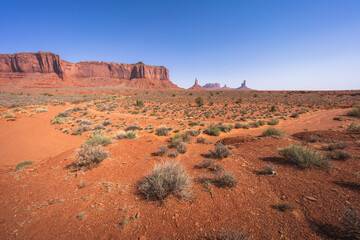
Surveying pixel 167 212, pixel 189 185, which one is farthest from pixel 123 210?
pixel 189 185

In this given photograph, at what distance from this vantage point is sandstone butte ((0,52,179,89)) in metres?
78.7

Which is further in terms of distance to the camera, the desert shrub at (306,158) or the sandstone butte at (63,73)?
the sandstone butte at (63,73)

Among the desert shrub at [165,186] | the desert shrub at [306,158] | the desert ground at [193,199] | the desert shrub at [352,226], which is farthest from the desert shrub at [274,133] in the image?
the desert shrub at [165,186]

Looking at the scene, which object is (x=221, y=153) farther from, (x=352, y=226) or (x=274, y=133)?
(x=274, y=133)

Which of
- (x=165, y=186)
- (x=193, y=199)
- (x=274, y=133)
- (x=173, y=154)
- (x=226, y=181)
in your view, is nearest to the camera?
(x=193, y=199)

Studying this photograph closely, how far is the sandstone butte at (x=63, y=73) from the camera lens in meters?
78.7

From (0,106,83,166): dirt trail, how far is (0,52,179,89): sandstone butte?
89.9 m

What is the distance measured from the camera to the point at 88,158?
14.4 feet

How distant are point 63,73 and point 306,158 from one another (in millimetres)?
124394

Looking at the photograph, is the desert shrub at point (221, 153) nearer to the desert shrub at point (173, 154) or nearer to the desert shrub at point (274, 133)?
the desert shrub at point (173, 154)

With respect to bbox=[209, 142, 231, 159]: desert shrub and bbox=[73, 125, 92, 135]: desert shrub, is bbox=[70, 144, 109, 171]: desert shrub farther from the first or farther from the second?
bbox=[73, 125, 92, 135]: desert shrub

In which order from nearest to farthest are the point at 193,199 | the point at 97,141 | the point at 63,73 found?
the point at 193,199 → the point at 97,141 → the point at 63,73

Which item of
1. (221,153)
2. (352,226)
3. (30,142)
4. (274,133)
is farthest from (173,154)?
(30,142)

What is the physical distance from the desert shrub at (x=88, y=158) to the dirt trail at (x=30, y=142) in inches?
135
